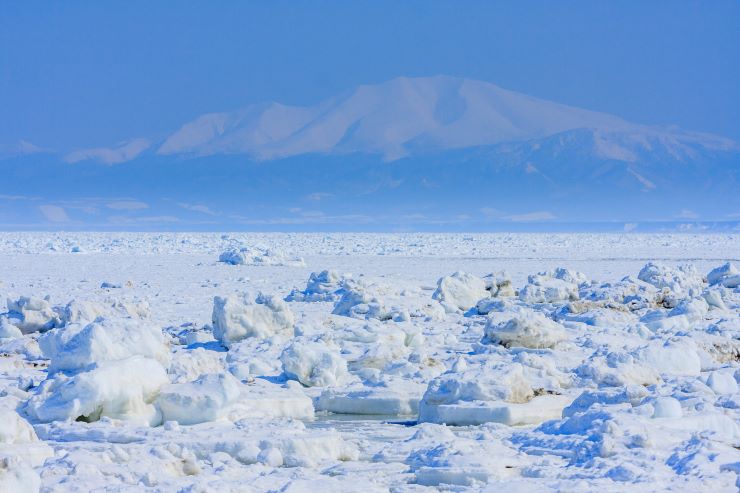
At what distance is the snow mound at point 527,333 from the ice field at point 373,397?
0.02m

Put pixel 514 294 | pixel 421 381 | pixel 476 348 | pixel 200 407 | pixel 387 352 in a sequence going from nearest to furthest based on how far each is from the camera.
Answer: pixel 200 407 → pixel 421 381 → pixel 387 352 → pixel 476 348 → pixel 514 294

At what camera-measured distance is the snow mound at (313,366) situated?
751 centimetres

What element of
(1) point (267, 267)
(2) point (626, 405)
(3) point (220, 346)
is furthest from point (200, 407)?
(1) point (267, 267)

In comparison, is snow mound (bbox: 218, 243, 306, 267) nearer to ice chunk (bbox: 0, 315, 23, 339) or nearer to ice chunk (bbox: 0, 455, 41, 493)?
ice chunk (bbox: 0, 315, 23, 339)

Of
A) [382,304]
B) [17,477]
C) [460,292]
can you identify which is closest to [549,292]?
[460,292]

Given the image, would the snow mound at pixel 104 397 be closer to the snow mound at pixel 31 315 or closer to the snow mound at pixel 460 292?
the snow mound at pixel 31 315

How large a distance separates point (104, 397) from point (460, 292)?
7665 millimetres

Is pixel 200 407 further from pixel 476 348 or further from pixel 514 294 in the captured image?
pixel 514 294

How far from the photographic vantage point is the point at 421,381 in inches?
296

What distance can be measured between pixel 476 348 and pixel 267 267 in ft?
48.1

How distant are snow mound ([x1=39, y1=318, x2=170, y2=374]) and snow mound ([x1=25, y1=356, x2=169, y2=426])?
2.92 ft

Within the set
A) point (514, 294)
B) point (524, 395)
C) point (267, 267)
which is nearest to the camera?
point (524, 395)

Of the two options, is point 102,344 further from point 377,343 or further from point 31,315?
point 31,315

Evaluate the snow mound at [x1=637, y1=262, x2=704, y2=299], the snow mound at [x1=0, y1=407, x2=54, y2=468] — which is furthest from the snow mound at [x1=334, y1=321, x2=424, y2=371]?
the snow mound at [x1=637, y1=262, x2=704, y2=299]
